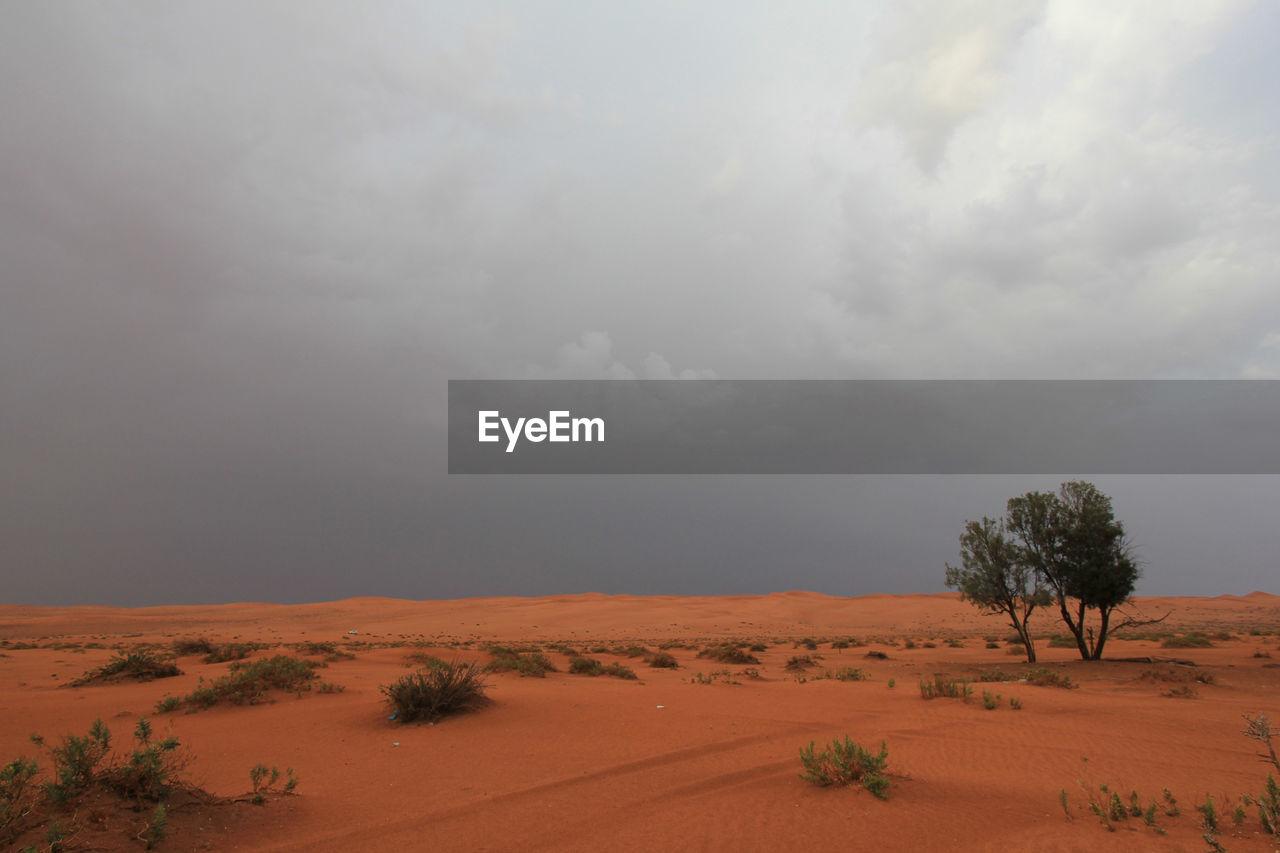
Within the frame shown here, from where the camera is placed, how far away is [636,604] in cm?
7188

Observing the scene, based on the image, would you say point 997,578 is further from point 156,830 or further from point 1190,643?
point 156,830

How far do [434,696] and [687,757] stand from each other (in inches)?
191

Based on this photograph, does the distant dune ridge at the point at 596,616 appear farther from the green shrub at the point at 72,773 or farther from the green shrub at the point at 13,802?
the green shrub at the point at 13,802

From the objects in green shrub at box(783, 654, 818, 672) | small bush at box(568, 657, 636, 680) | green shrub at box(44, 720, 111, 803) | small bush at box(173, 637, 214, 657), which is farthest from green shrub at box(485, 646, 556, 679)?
small bush at box(173, 637, 214, 657)

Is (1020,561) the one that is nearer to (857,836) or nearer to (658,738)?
(658,738)

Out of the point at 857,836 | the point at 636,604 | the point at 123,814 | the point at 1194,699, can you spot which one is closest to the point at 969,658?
the point at 1194,699

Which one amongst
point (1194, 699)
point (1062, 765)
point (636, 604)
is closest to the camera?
point (1062, 765)

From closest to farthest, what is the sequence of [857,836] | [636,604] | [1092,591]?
1. [857,836]
2. [1092,591]
3. [636,604]

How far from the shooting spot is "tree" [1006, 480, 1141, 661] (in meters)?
21.7

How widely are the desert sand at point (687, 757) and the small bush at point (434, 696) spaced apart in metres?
0.39

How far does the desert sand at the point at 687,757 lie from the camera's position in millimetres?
5969

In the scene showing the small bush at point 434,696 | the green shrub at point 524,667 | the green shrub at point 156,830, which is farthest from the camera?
the green shrub at point 524,667

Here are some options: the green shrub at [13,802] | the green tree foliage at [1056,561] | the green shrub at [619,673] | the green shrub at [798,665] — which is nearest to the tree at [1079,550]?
the green tree foliage at [1056,561]

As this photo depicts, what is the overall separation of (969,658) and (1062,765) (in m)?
20.1
